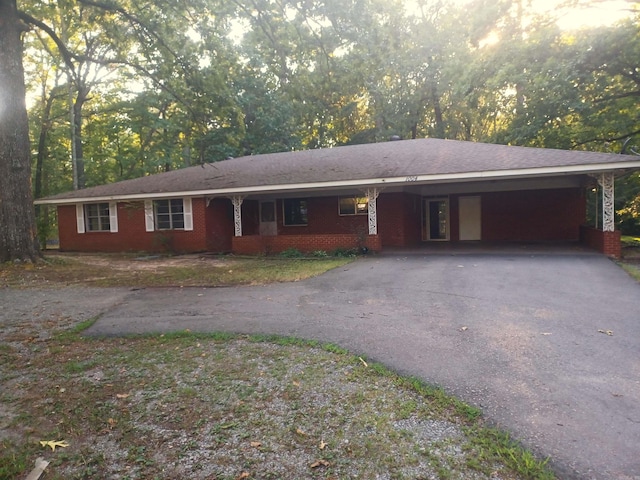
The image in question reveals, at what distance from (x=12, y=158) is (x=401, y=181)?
11.6 m

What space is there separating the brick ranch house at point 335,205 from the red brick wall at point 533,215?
0.04 metres

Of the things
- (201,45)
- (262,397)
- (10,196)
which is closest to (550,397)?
(262,397)

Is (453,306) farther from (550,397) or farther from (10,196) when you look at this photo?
(10,196)

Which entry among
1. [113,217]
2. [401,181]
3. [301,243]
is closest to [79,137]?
[113,217]

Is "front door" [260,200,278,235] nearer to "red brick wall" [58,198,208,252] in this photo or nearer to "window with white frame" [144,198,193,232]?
"red brick wall" [58,198,208,252]

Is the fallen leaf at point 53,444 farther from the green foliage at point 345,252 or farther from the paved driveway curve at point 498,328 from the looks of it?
the green foliage at point 345,252

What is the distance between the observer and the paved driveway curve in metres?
3.03

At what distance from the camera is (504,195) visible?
16.6 meters

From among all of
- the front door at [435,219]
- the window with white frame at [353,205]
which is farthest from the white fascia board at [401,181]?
the front door at [435,219]

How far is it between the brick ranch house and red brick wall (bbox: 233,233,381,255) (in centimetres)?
4

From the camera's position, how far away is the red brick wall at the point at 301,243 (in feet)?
48.0

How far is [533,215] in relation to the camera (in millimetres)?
16344

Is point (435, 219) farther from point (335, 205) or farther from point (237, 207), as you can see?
point (237, 207)

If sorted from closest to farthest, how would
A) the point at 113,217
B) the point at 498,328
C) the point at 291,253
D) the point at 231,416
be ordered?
the point at 231,416, the point at 498,328, the point at 291,253, the point at 113,217
